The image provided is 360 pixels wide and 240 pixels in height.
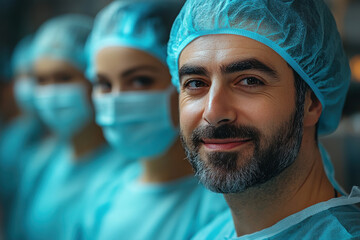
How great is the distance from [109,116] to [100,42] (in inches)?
15.6

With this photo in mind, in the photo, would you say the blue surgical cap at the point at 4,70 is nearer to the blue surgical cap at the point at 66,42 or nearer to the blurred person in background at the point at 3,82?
the blurred person in background at the point at 3,82

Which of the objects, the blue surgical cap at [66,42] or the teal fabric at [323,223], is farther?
the blue surgical cap at [66,42]

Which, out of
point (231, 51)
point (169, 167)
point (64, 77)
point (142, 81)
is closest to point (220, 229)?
point (169, 167)

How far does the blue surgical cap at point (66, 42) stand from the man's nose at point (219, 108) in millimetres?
1893

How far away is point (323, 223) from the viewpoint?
1.26 meters

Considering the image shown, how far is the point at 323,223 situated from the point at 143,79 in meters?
1.17

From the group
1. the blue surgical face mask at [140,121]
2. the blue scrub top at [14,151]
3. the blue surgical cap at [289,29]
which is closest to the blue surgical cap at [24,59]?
the blue scrub top at [14,151]

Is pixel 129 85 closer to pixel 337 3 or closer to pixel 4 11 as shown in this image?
pixel 337 3

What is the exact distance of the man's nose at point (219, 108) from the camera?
1.23 m

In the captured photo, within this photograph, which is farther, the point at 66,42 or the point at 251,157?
the point at 66,42

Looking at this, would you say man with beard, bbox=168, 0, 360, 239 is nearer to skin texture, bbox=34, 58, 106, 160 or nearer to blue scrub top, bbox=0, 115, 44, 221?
skin texture, bbox=34, 58, 106, 160

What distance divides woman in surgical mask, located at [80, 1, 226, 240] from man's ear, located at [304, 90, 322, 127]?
0.80 m

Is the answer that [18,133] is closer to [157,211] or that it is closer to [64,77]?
[64,77]

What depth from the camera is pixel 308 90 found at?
4.50 ft
